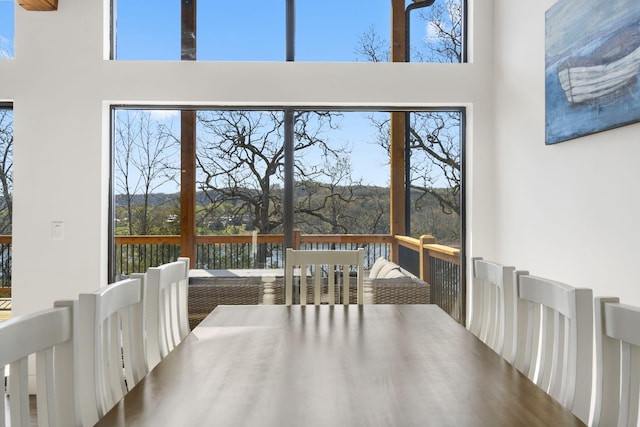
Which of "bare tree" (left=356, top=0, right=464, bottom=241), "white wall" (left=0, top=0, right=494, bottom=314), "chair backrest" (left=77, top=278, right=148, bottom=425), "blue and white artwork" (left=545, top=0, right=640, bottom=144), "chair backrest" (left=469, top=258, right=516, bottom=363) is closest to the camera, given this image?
"chair backrest" (left=77, top=278, right=148, bottom=425)

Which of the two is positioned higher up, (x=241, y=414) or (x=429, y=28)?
(x=429, y=28)

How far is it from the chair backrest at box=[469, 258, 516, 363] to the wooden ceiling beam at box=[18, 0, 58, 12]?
3.09 m

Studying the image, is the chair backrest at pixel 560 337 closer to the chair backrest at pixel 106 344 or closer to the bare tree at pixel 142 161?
the chair backrest at pixel 106 344

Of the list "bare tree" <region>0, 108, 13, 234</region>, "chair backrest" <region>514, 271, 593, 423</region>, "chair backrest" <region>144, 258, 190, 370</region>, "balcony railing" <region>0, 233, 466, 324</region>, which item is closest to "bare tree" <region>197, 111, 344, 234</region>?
"balcony railing" <region>0, 233, 466, 324</region>

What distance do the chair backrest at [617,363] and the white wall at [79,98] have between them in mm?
2650

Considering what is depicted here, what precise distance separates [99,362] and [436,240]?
275 cm

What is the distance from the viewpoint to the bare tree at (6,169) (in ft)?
11.8

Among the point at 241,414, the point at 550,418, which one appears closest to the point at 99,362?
the point at 241,414

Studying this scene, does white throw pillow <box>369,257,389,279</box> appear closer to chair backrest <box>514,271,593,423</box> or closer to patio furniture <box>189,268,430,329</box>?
patio furniture <box>189,268,430,329</box>

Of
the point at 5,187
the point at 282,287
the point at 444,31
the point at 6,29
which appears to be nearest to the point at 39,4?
the point at 6,29

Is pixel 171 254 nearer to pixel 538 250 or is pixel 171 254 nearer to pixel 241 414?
pixel 538 250

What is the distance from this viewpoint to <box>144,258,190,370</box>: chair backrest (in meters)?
1.83

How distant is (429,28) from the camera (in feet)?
12.3

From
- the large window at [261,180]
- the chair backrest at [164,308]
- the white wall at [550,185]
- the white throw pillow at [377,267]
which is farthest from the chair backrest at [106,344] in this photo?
the white throw pillow at [377,267]
